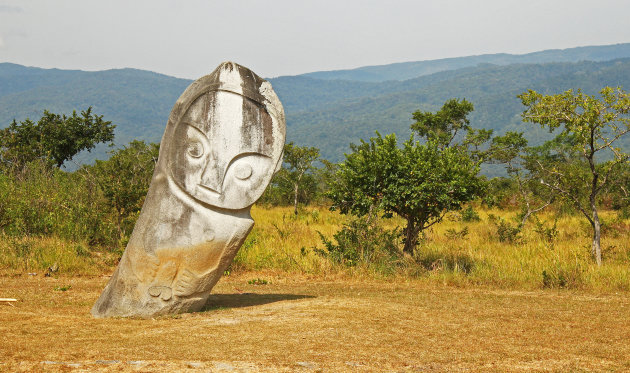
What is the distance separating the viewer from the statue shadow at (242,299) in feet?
28.8

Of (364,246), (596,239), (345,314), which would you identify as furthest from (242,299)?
(596,239)

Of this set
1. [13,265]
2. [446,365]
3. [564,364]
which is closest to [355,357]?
[446,365]

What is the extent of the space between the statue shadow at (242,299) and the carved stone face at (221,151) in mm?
1680

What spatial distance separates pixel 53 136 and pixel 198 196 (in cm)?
1997

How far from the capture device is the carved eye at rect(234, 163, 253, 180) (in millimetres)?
7883

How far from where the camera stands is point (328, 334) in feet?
22.4

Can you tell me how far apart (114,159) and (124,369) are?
29.6 ft

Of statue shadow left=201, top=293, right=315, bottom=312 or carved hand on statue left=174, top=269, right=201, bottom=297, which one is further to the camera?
statue shadow left=201, top=293, right=315, bottom=312

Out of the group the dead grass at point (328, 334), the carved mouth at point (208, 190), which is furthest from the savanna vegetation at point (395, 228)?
the carved mouth at point (208, 190)

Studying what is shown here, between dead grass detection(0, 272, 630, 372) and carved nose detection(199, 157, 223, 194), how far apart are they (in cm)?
159

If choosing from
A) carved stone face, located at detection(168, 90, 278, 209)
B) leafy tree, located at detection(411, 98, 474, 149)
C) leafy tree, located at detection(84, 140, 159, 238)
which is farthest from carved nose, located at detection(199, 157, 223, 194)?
leafy tree, located at detection(411, 98, 474, 149)

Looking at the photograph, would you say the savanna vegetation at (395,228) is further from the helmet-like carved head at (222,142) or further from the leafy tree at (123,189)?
the helmet-like carved head at (222,142)

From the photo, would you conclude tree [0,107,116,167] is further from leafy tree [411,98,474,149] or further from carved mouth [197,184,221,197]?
carved mouth [197,184,221,197]

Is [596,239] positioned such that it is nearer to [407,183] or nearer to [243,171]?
[407,183]
